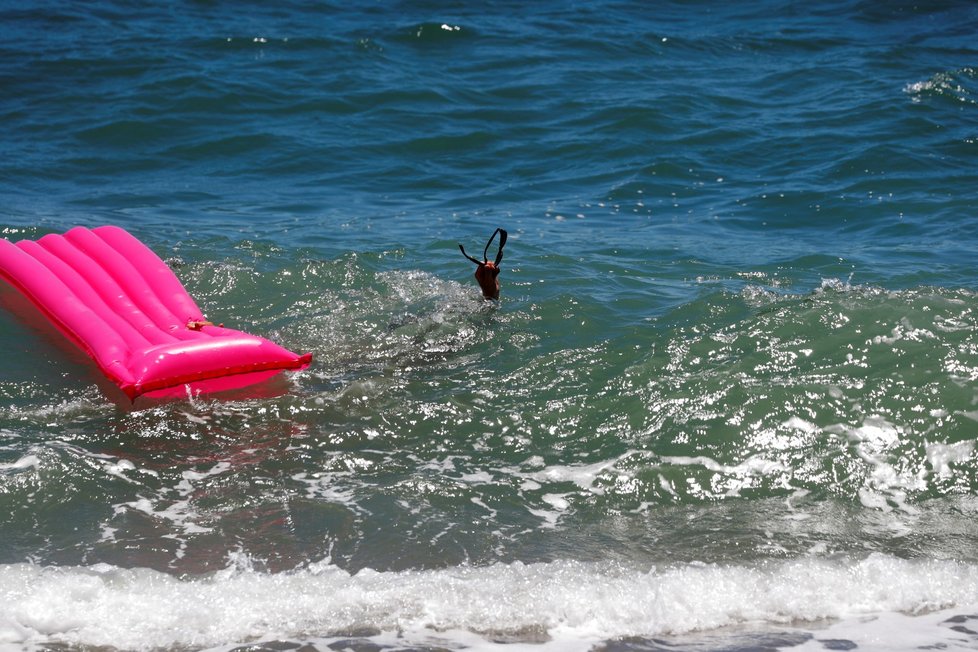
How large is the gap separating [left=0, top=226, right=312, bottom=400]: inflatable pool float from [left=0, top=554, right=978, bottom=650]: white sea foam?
151 cm

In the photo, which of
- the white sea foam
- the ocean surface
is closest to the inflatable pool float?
the ocean surface

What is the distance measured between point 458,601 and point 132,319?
120 inches

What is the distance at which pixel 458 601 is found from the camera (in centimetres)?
438

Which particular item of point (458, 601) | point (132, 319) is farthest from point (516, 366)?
point (458, 601)

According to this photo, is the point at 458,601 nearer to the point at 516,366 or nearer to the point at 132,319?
the point at 516,366

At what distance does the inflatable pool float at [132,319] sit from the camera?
5.80 meters

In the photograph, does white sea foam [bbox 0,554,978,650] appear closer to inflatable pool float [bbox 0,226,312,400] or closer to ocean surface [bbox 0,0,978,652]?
ocean surface [bbox 0,0,978,652]

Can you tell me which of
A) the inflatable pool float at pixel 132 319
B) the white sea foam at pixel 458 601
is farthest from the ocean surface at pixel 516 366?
the inflatable pool float at pixel 132 319

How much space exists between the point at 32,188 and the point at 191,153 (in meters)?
1.79

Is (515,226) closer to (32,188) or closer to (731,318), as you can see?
(731,318)

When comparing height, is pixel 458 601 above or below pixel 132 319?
below

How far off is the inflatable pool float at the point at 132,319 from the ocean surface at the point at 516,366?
23 centimetres

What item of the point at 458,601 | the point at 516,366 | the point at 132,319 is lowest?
the point at 458,601

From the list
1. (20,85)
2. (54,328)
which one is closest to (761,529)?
(54,328)
